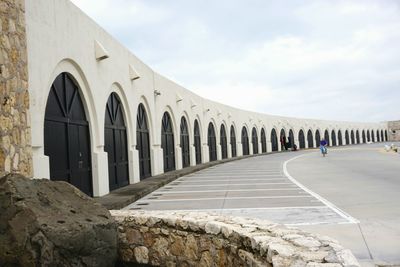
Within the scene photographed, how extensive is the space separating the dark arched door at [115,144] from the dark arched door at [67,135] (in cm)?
174

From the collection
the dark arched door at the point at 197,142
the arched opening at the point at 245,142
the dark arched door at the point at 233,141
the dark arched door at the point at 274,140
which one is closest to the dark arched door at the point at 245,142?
the arched opening at the point at 245,142

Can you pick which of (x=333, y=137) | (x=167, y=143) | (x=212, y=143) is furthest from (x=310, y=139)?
(x=167, y=143)

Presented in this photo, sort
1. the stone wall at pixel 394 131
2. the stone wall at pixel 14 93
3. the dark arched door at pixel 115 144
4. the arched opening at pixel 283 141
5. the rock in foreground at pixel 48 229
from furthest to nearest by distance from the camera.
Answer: the stone wall at pixel 394 131
the arched opening at pixel 283 141
the dark arched door at pixel 115 144
the stone wall at pixel 14 93
the rock in foreground at pixel 48 229

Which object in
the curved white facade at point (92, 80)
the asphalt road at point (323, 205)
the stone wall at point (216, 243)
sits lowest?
the asphalt road at point (323, 205)

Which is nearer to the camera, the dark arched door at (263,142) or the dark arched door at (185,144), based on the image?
the dark arched door at (185,144)

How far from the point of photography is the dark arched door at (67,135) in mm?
9859

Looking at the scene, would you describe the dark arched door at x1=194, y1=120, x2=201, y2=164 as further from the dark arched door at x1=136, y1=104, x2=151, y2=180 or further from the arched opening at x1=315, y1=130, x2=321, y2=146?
the arched opening at x1=315, y1=130, x2=321, y2=146

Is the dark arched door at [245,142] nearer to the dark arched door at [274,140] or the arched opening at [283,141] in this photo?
the dark arched door at [274,140]

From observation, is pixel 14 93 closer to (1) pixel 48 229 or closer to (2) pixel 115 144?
(1) pixel 48 229

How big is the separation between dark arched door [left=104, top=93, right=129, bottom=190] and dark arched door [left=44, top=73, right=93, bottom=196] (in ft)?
5.72

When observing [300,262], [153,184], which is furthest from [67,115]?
[300,262]

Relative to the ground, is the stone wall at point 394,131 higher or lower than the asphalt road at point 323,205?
higher

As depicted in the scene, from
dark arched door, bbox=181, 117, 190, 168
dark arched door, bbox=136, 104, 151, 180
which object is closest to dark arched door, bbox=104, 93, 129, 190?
dark arched door, bbox=136, 104, 151, 180

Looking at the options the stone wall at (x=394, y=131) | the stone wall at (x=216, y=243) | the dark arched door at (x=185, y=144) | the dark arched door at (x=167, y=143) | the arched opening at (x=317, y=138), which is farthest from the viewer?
the stone wall at (x=394, y=131)
